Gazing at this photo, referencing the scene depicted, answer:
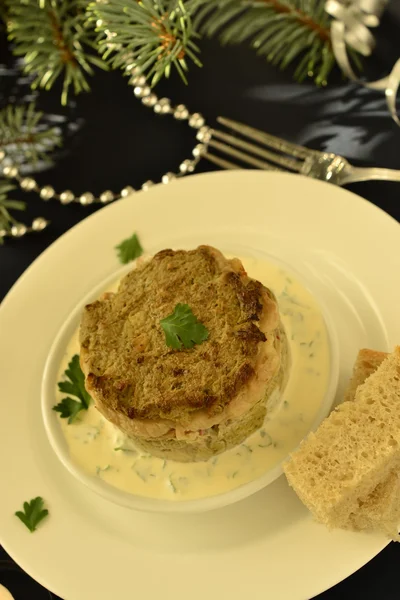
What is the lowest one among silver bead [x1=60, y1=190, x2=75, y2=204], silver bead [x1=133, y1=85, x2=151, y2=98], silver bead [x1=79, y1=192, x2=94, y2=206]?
silver bead [x1=60, y1=190, x2=75, y2=204]

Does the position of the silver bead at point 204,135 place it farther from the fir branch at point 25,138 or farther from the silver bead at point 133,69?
the fir branch at point 25,138

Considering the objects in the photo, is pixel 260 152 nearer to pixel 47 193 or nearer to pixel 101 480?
pixel 47 193

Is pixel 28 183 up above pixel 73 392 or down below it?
above

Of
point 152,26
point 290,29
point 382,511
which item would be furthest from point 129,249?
point 382,511

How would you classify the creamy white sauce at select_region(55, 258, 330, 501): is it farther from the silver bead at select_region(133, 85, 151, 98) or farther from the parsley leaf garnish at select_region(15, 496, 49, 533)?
the silver bead at select_region(133, 85, 151, 98)

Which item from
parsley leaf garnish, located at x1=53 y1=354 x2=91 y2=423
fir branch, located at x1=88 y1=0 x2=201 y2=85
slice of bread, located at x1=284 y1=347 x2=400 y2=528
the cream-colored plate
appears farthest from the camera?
fir branch, located at x1=88 y1=0 x2=201 y2=85

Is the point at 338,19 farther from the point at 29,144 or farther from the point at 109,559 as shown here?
the point at 109,559

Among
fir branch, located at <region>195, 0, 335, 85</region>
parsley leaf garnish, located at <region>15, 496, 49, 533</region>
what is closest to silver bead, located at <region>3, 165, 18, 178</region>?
fir branch, located at <region>195, 0, 335, 85</region>

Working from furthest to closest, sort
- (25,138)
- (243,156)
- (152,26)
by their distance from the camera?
(25,138), (243,156), (152,26)
